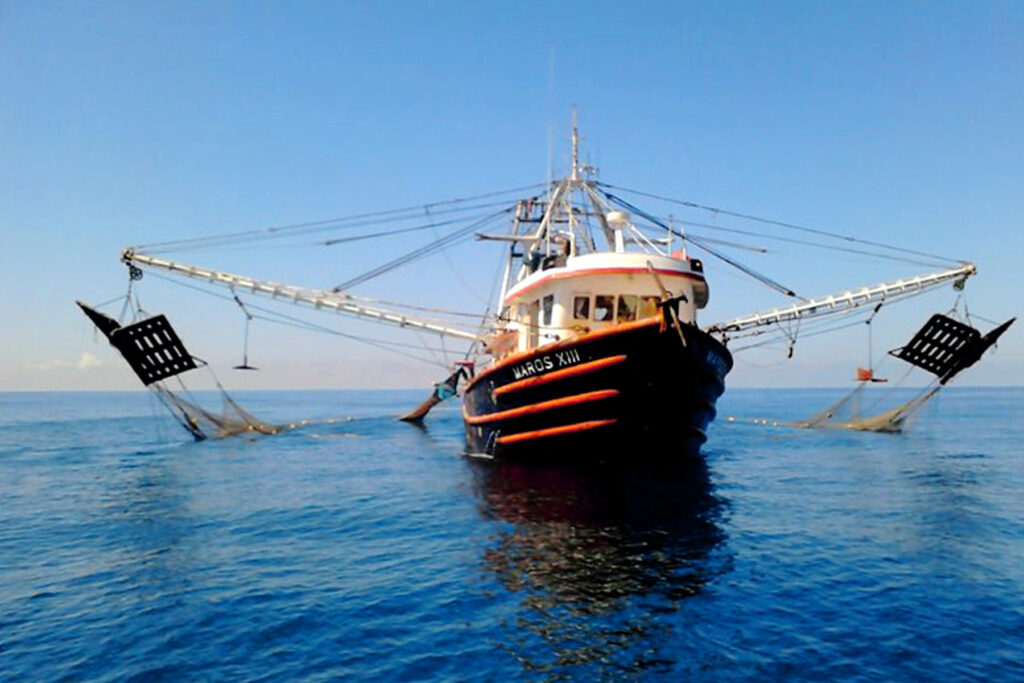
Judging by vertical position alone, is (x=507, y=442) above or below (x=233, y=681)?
above

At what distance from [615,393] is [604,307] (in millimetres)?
3769

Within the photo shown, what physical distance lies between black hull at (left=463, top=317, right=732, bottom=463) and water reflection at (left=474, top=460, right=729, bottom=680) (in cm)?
123

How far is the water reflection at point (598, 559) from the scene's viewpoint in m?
9.36

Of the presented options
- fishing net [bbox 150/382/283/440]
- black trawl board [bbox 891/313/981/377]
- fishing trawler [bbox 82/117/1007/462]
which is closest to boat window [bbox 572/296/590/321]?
fishing trawler [bbox 82/117/1007/462]

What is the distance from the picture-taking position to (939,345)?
91.1 ft

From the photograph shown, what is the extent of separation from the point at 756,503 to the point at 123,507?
2087cm

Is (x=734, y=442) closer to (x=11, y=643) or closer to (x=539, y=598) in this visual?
(x=539, y=598)

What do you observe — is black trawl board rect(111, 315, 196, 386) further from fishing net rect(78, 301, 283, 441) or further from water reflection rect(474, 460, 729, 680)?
water reflection rect(474, 460, 729, 680)

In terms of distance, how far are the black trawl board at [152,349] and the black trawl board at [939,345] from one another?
32.8 m

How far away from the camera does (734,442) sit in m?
39.8

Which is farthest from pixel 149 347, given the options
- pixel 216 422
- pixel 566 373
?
pixel 566 373

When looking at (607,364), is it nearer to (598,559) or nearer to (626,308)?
(626,308)

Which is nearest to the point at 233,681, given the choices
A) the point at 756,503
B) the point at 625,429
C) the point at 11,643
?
the point at 11,643

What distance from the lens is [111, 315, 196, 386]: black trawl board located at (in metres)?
26.4
